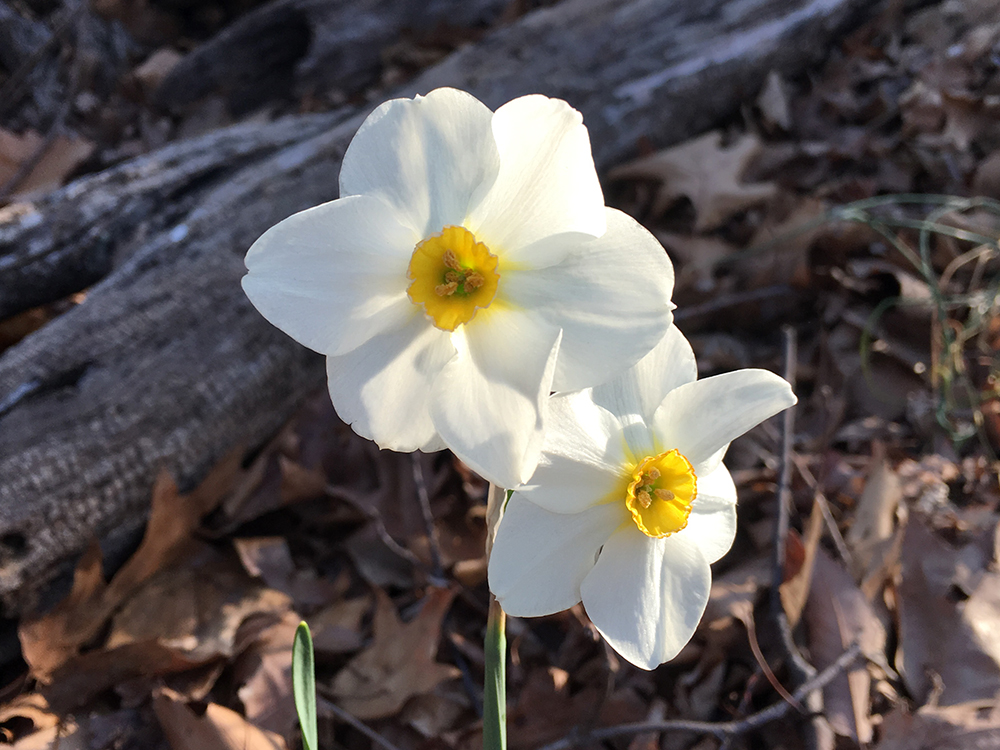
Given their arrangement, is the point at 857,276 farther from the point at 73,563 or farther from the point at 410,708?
the point at 73,563

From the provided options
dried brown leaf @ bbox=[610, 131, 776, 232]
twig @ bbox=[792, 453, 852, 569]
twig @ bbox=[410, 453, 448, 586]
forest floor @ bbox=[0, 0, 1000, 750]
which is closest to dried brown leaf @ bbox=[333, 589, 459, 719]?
forest floor @ bbox=[0, 0, 1000, 750]

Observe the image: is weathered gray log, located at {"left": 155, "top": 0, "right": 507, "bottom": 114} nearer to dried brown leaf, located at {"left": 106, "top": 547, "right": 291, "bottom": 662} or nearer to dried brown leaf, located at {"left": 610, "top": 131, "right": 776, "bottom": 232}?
dried brown leaf, located at {"left": 610, "top": 131, "right": 776, "bottom": 232}

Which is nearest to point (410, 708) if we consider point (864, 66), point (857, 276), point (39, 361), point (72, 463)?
point (72, 463)

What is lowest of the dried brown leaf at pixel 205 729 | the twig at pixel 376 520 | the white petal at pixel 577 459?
the twig at pixel 376 520

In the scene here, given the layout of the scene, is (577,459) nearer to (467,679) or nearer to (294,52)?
(467,679)

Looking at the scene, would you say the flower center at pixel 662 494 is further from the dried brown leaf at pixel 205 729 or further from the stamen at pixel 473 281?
the dried brown leaf at pixel 205 729

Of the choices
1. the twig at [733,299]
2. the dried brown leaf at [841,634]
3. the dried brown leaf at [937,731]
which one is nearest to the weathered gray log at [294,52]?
the twig at [733,299]
